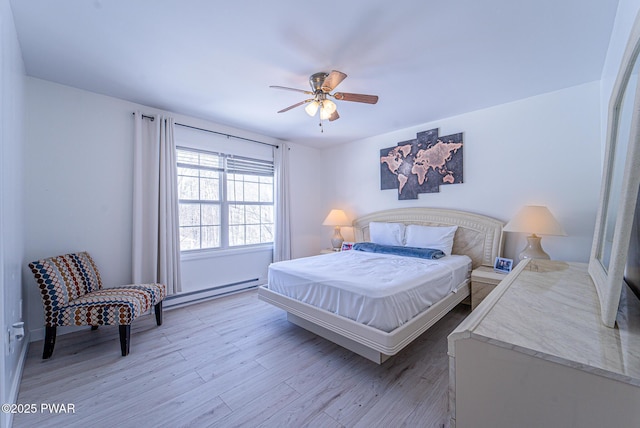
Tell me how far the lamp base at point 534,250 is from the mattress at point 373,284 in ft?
1.93

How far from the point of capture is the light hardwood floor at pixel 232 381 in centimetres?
157

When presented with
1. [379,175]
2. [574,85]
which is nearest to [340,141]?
[379,175]

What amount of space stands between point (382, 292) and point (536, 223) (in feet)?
6.22

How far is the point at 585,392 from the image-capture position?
23.7 inches

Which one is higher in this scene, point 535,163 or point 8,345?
point 535,163

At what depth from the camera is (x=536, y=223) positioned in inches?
99.9

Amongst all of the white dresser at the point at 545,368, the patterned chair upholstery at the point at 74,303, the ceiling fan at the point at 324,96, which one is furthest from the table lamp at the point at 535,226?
the patterned chair upholstery at the point at 74,303

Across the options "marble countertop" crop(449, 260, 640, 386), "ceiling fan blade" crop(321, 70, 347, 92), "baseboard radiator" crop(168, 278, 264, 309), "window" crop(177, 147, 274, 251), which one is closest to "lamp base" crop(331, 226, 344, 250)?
"window" crop(177, 147, 274, 251)

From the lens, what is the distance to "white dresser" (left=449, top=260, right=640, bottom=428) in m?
0.58

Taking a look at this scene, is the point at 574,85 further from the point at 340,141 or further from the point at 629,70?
the point at 340,141

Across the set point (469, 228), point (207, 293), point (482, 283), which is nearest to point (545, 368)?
point (482, 283)

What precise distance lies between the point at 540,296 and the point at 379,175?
344 cm

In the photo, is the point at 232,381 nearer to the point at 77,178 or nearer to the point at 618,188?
the point at 618,188

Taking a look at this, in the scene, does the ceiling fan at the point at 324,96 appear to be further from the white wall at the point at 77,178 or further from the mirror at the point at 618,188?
the white wall at the point at 77,178
